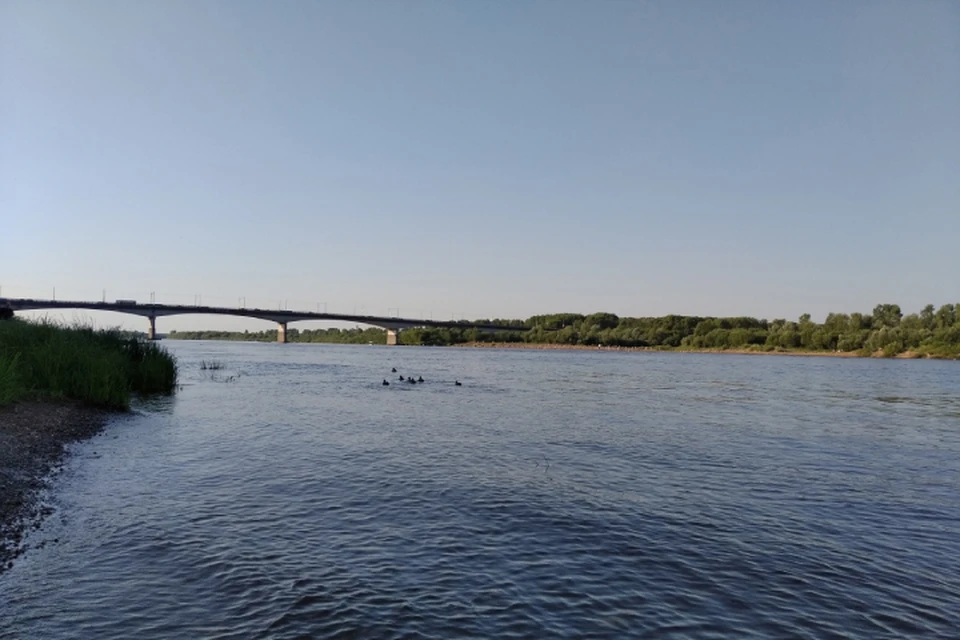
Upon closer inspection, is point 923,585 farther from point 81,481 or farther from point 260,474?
point 81,481

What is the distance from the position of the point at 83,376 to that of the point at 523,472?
2030cm

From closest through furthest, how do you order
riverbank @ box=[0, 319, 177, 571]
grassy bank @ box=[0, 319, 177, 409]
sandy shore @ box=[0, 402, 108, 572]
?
sandy shore @ box=[0, 402, 108, 572] → riverbank @ box=[0, 319, 177, 571] → grassy bank @ box=[0, 319, 177, 409]

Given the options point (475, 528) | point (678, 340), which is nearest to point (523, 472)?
point (475, 528)

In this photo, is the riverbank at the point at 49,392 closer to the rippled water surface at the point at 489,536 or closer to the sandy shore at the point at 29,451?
the sandy shore at the point at 29,451

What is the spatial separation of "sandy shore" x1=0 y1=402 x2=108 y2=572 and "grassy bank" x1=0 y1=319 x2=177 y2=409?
88 cm

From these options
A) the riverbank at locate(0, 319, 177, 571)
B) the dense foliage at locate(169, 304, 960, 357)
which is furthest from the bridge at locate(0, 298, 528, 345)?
the riverbank at locate(0, 319, 177, 571)

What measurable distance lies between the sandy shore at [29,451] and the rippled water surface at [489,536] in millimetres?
546

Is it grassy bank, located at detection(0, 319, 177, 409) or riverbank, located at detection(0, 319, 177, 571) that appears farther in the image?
grassy bank, located at detection(0, 319, 177, 409)

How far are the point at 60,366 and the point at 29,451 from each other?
10.9 metres

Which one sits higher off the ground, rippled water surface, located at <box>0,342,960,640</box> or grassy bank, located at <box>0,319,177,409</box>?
grassy bank, located at <box>0,319,177,409</box>

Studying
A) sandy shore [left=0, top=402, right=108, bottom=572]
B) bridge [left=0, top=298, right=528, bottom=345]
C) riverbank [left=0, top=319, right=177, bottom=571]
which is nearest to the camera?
sandy shore [left=0, top=402, right=108, bottom=572]

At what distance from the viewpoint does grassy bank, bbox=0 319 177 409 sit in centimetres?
2303

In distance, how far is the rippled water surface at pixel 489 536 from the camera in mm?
8625

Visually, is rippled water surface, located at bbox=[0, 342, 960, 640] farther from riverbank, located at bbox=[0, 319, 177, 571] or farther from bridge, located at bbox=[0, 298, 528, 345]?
bridge, located at bbox=[0, 298, 528, 345]
